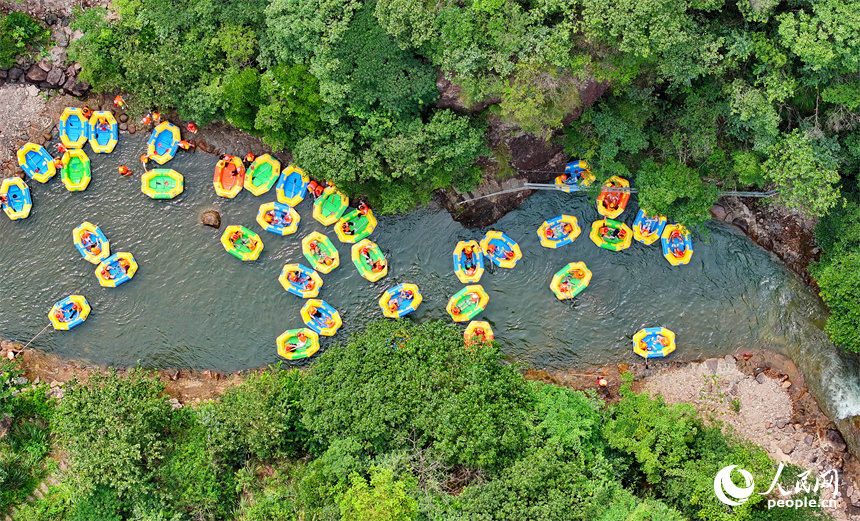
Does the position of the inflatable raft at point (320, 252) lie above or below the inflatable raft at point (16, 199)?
below

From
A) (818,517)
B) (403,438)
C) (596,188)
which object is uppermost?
(596,188)

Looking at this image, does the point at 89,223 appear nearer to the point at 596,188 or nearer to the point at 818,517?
the point at 596,188

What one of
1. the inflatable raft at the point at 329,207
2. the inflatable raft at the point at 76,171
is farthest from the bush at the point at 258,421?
the inflatable raft at the point at 76,171

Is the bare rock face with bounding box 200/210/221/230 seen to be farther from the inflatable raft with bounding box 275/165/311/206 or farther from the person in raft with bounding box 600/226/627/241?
the person in raft with bounding box 600/226/627/241

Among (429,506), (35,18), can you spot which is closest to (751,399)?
(429,506)

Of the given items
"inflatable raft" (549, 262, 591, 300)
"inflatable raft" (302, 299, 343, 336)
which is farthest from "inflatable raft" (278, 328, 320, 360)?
"inflatable raft" (549, 262, 591, 300)

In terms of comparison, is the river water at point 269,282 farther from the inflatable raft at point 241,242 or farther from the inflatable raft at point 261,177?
the inflatable raft at point 261,177

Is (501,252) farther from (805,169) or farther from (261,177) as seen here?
(805,169)
